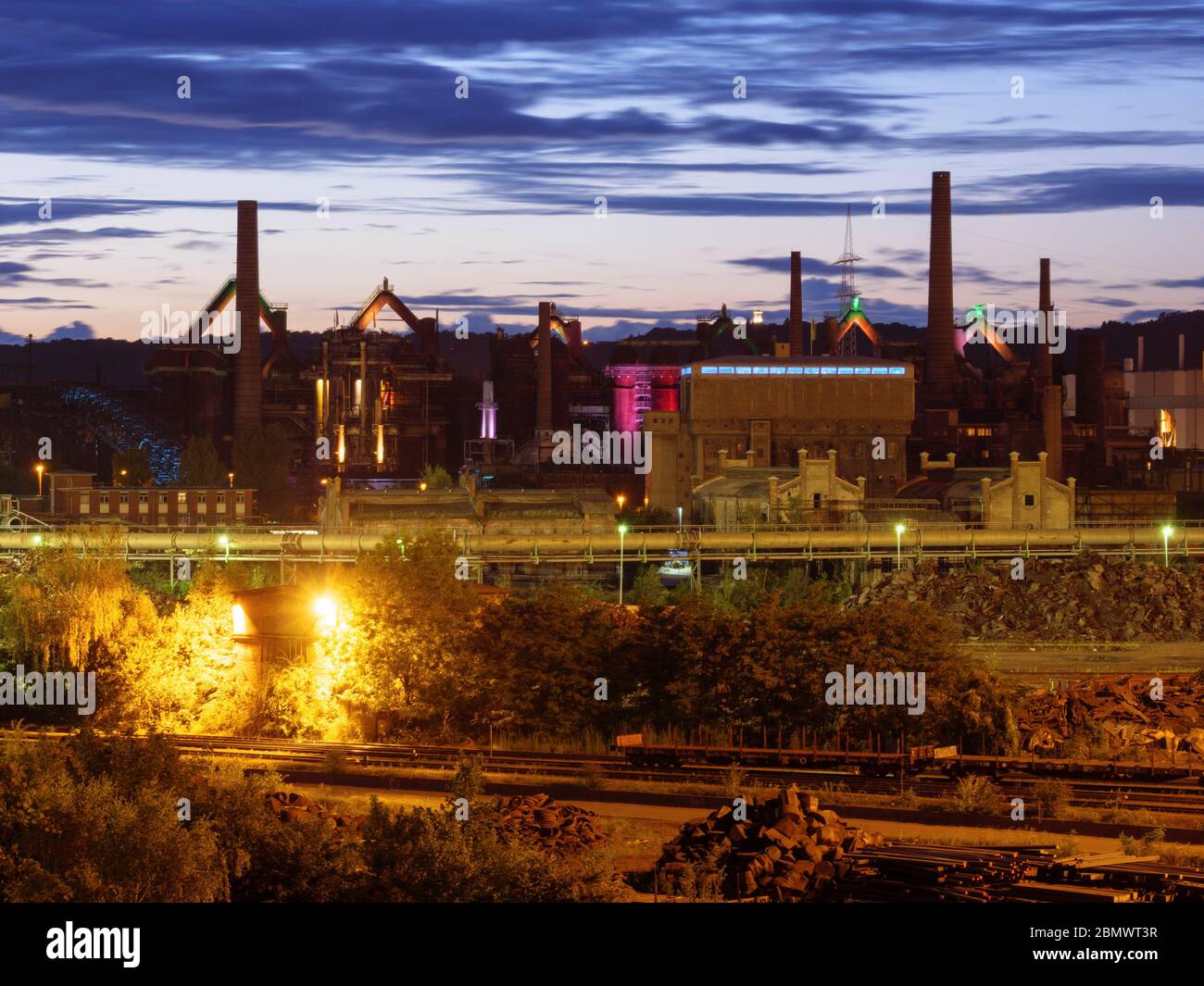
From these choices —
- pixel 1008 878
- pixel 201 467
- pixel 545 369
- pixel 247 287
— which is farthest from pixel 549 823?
pixel 545 369

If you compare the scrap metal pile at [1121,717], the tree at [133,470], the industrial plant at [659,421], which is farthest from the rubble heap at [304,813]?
the tree at [133,470]

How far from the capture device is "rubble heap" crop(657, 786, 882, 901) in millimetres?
17312

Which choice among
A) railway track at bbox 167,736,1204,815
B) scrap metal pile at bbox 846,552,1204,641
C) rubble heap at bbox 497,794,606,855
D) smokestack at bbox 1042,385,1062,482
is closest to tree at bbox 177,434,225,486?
smokestack at bbox 1042,385,1062,482

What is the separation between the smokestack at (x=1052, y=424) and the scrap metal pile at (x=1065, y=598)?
37525 mm

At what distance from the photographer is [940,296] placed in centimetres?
8338

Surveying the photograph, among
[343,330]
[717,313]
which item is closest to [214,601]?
[343,330]

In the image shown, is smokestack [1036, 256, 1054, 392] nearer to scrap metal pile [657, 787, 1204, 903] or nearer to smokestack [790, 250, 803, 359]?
smokestack [790, 250, 803, 359]

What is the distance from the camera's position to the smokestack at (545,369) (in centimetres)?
8850

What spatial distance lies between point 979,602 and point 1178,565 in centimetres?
570

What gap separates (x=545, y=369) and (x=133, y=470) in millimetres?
22029

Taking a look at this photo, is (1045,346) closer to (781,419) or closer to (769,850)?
(781,419)
